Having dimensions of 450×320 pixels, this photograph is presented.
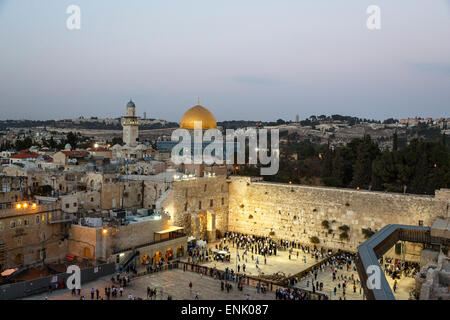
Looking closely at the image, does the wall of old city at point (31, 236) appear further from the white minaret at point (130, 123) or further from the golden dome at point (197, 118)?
the white minaret at point (130, 123)

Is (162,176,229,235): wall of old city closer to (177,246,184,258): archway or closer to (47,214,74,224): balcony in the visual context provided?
(177,246,184,258): archway

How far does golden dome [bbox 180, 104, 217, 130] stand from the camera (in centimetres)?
4037

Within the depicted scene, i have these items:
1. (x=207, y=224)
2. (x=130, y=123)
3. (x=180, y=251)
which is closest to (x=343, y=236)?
(x=207, y=224)

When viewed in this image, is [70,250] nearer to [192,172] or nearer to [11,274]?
[11,274]

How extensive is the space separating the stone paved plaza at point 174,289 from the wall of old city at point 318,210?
30.3 feet

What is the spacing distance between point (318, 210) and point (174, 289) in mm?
11906

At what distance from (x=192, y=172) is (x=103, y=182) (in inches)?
274

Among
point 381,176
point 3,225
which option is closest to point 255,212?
point 381,176

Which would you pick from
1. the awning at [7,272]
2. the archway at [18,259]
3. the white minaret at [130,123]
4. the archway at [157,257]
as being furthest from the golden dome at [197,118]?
the awning at [7,272]

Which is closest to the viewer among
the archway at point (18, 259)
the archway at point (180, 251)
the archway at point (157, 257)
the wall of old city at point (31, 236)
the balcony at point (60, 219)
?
the wall of old city at point (31, 236)

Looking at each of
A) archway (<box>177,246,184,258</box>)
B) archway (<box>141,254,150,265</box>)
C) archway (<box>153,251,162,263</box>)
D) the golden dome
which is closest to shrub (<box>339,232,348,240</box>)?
archway (<box>177,246,184,258</box>)

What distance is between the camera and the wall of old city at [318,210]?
23516 millimetres

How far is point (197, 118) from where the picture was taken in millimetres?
40344

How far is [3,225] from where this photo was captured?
729 inches
